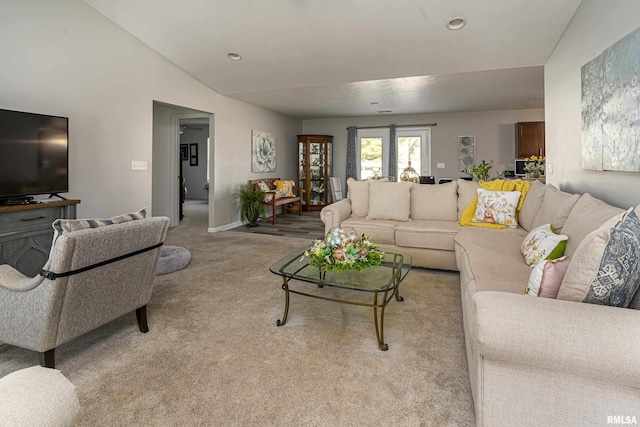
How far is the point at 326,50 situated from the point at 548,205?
117 inches

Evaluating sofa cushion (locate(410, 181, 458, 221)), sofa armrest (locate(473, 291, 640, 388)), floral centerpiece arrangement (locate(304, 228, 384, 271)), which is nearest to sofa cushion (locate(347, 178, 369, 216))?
sofa cushion (locate(410, 181, 458, 221))

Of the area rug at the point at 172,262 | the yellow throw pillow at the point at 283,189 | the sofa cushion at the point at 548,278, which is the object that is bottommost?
the area rug at the point at 172,262

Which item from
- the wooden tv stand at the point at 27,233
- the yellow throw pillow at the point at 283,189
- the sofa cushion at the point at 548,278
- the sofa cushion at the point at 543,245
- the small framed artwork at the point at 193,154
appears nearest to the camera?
the sofa cushion at the point at 548,278

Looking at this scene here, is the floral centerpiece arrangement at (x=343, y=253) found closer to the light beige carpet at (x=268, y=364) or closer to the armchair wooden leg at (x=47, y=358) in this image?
the light beige carpet at (x=268, y=364)

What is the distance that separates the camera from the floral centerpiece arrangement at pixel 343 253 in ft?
7.47

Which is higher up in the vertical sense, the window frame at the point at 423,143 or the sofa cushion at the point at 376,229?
the window frame at the point at 423,143

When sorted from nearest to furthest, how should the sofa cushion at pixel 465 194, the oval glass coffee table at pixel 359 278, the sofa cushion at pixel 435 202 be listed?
the oval glass coffee table at pixel 359 278, the sofa cushion at pixel 465 194, the sofa cushion at pixel 435 202

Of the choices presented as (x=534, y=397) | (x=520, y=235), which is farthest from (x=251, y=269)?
(x=534, y=397)

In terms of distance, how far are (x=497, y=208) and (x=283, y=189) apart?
15.5ft

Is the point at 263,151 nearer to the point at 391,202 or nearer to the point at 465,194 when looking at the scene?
the point at 391,202

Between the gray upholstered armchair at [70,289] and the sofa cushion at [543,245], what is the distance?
2386 mm

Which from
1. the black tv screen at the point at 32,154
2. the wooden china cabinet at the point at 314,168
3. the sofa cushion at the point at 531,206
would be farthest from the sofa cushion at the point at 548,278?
the wooden china cabinet at the point at 314,168

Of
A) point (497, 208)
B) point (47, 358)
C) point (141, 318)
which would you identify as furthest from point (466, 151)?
point (47, 358)

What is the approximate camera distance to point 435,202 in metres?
4.09
